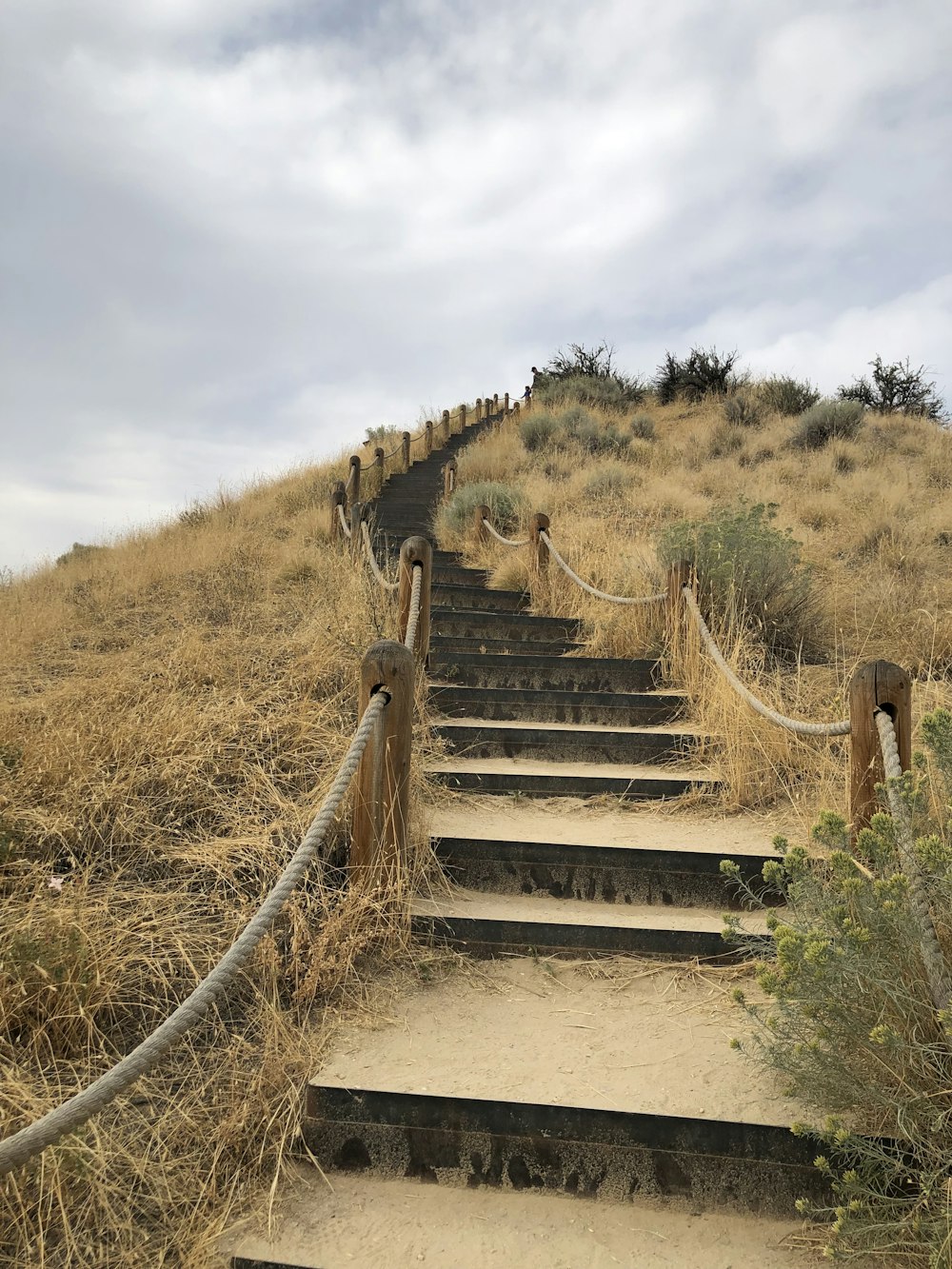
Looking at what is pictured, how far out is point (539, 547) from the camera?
9.08m

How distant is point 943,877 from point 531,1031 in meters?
1.49

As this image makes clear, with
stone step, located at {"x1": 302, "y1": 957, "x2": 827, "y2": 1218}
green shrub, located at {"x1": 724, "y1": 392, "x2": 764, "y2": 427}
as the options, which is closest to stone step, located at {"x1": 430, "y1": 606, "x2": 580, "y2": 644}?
stone step, located at {"x1": 302, "y1": 957, "x2": 827, "y2": 1218}

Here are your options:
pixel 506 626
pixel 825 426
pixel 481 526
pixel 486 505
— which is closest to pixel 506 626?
pixel 506 626

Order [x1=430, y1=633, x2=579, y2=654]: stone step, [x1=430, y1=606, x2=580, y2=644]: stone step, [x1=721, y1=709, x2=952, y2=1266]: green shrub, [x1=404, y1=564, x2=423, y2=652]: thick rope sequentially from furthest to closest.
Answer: [x1=430, y1=606, x2=580, y2=644]: stone step, [x1=430, y1=633, x2=579, y2=654]: stone step, [x1=404, y1=564, x2=423, y2=652]: thick rope, [x1=721, y1=709, x2=952, y2=1266]: green shrub

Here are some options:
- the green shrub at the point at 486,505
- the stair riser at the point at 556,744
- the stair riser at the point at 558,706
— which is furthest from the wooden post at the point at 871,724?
the green shrub at the point at 486,505

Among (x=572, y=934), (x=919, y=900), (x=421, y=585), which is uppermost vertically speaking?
(x=421, y=585)

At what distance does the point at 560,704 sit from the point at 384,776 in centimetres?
290

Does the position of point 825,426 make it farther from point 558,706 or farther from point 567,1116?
point 567,1116

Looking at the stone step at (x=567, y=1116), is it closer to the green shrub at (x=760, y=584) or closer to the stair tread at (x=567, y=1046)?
the stair tread at (x=567, y=1046)

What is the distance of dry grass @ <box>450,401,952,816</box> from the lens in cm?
498

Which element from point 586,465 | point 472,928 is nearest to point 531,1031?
point 472,928

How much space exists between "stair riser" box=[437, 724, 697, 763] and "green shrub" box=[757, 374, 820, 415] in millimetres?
15833

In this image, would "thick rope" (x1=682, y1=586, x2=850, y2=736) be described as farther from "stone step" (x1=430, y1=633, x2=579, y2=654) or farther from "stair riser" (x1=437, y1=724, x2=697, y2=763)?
"stone step" (x1=430, y1=633, x2=579, y2=654)

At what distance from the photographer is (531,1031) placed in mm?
3021
